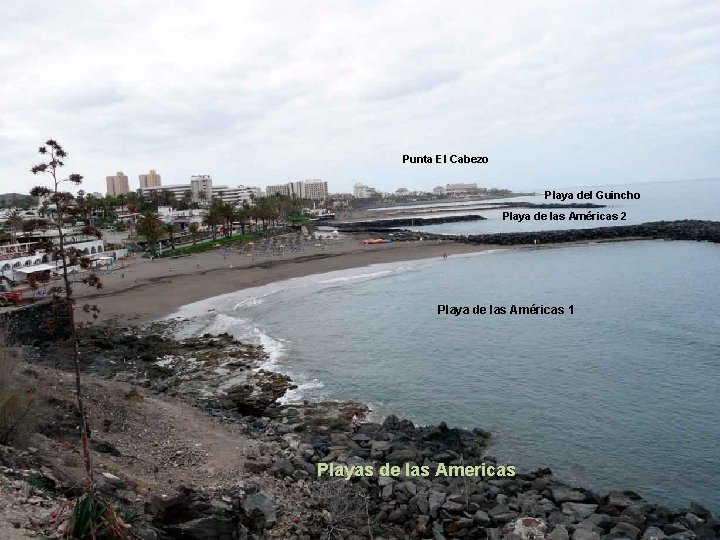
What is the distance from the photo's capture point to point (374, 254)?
194 ft

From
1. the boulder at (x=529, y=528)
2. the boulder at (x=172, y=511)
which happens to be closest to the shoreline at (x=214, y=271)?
the boulder at (x=172, y=511)

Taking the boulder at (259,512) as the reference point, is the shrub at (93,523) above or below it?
above

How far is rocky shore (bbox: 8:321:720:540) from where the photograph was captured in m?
9.09

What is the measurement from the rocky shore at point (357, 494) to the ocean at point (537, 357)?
1.56 m

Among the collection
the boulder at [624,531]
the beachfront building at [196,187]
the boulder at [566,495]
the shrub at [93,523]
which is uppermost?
the beachfront building at [196,187]

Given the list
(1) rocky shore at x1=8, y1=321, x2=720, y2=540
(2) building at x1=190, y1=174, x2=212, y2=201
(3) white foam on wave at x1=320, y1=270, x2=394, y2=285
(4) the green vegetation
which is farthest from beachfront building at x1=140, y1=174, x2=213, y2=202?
(1) rocky shore at x1=8, y1=321, x2=720, y2=540

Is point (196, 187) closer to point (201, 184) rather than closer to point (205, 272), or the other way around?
point (201, 184)

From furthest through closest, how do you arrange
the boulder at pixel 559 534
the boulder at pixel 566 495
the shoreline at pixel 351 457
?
1. the boulder at pixel 566 495
2. the shoreline at pixel 351 457
3. the boulder at pixel 559 534

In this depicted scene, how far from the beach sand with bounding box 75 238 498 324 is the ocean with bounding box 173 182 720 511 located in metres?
2.69

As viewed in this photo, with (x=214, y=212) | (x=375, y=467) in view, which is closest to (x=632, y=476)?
(x=375, y=467)

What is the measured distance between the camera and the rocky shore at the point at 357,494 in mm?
9086

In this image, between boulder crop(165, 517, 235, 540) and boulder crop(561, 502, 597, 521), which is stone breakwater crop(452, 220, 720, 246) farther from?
boulder crop(165, 517, 235, 540)

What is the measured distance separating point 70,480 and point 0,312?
851 inches

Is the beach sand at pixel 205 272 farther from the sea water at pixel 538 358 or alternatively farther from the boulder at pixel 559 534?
the boulder at pixel 559 534
